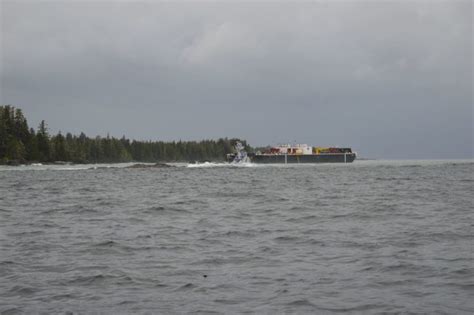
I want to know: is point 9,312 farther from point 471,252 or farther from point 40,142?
point 40,142

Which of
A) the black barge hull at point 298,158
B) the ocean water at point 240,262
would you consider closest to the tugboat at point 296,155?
the black barge hull at point 298,158

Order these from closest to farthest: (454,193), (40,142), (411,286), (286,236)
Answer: (411,286) < (286,236) < (454,193) < (40,142)

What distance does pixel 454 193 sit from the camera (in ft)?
140

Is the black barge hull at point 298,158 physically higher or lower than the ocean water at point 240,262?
higher

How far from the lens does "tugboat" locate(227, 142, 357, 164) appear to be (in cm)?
15688

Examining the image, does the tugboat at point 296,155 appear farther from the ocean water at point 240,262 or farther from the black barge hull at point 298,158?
the ocean water at point 240,262

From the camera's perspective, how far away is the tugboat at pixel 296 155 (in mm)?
156875

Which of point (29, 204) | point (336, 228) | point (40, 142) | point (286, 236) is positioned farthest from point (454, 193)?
point (40, 142)

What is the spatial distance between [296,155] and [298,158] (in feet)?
3.52

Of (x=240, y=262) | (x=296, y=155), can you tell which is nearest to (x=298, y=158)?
(x=296, y=155)

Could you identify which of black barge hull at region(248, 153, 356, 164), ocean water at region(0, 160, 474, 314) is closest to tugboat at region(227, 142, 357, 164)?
black barge hull at region(248, 153, 356, 164)

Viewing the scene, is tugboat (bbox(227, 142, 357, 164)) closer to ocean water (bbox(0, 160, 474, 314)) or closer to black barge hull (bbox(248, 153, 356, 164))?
black barge hull (bbox(248, 153, 356, 164))

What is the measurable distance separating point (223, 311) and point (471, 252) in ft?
31.6

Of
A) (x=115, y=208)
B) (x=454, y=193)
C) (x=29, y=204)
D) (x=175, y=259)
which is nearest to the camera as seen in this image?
(x=175, y=259)
